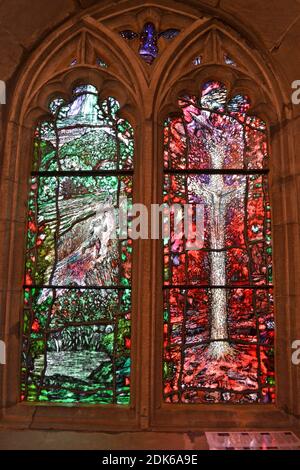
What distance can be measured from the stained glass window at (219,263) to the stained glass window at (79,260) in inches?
11.1

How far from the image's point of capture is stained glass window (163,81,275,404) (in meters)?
2.30

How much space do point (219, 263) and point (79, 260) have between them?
32.7 inches

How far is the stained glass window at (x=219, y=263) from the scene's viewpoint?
7.54 feet

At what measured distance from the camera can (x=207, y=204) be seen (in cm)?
250

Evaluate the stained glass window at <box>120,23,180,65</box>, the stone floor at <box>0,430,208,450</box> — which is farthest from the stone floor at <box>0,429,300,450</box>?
the stained glass window at <box>120,23,180,65</box>

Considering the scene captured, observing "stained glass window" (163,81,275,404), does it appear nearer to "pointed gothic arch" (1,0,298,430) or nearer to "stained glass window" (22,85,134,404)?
"pointed gothic arch" (1,0,298,430)

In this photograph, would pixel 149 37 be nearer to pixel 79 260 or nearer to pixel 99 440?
pixel 79 260

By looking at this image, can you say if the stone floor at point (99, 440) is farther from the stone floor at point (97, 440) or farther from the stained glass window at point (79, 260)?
the stained glass window at point (79, 260)

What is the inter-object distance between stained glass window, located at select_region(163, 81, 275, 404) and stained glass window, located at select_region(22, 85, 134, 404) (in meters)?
0.28

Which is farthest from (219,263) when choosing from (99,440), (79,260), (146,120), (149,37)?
(149,37)

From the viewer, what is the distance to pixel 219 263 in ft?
7.93

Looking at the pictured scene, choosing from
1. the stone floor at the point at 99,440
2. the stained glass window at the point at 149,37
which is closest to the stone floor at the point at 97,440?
the stone floor at the point at 99,440

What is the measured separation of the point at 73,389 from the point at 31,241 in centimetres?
90

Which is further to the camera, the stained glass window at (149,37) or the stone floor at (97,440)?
the stained glass window at (149,37)
